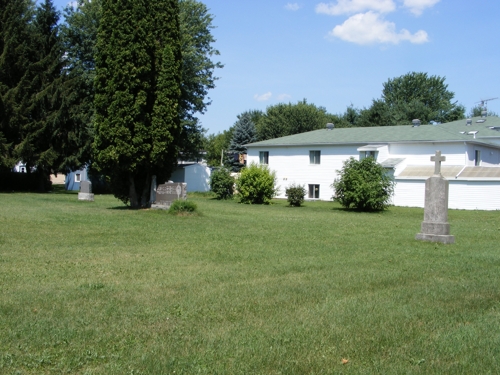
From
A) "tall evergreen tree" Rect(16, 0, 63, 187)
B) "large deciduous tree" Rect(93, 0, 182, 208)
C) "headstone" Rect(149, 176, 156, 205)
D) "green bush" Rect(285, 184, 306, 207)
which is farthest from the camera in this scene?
"tall evergreen tree" Rect(16, 0, 63, 187)

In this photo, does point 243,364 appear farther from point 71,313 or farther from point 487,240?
point 487,240

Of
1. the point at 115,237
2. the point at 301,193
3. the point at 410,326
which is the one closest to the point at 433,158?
the point at 115,237

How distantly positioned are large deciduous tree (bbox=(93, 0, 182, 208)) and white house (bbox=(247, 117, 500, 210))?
2054 centimetres

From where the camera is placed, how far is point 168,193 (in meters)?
22.5

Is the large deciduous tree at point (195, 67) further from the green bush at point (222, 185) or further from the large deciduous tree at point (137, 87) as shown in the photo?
the large deciduous tree at point (137, 87)

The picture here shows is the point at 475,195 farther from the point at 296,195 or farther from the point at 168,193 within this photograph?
the point at 168,193

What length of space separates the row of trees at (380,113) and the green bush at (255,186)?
30.4 metres

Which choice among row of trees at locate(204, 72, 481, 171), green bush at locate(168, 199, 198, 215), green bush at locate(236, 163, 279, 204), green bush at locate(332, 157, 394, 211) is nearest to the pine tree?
row of trees at locate(204, 72, 481, 171)

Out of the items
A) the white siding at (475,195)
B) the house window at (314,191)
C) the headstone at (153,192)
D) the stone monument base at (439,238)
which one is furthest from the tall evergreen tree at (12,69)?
the stone monument base at (439,238)

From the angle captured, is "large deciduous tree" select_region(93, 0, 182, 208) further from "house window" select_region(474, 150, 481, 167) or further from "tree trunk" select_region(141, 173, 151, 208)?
"house window" select_region(474, 150, 481, 167)

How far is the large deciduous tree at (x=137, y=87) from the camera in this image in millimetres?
22562

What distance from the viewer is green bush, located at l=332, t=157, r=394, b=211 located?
30.0 meters

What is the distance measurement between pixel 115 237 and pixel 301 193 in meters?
21.6

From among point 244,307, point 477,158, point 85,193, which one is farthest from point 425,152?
point 244,307
